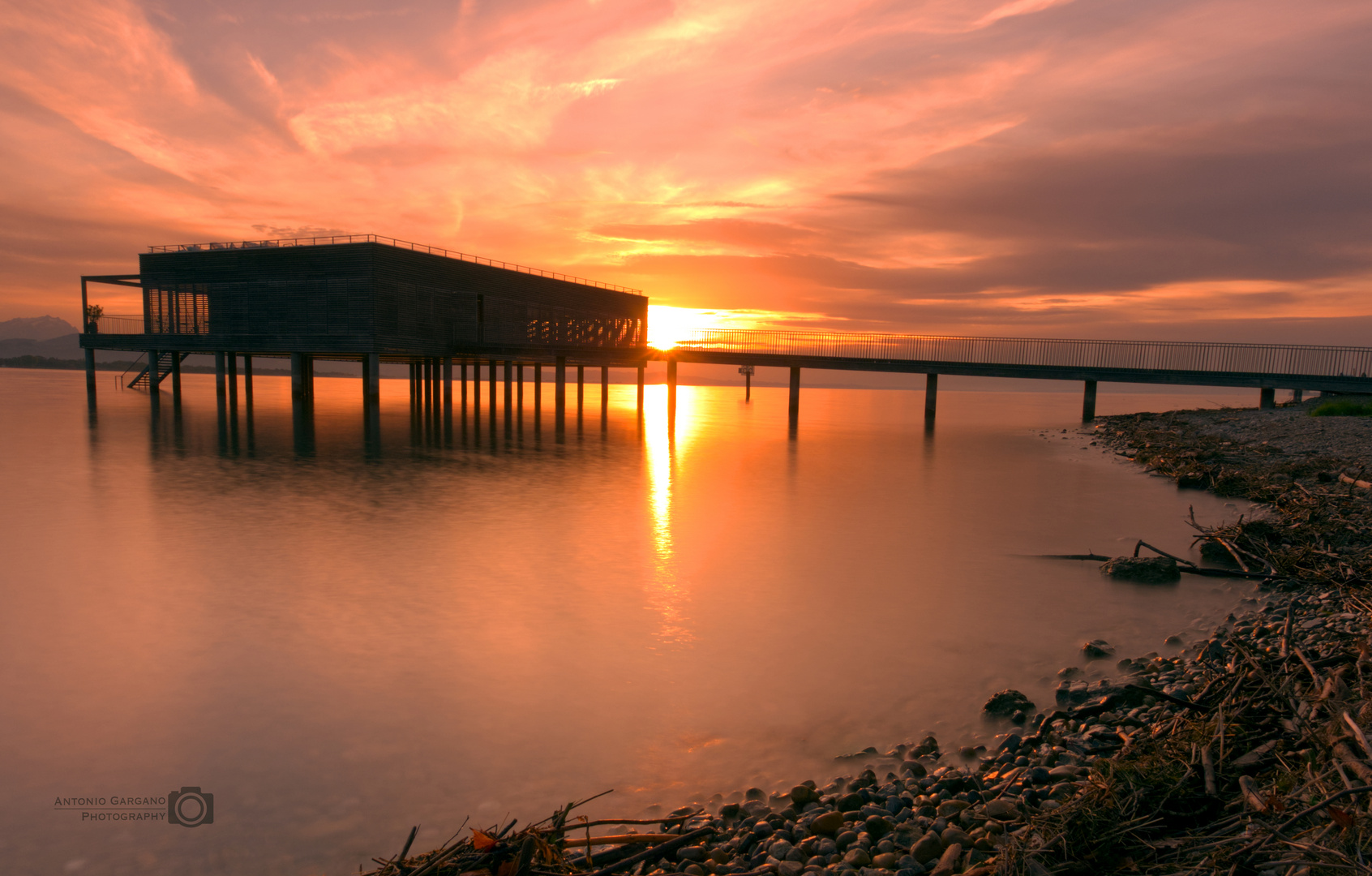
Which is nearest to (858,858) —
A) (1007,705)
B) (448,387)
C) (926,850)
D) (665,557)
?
(926,850)

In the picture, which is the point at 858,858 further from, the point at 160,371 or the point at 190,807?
the point at 160,371

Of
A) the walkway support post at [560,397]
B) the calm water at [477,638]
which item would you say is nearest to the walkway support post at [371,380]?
the walkway support post at [560,397]

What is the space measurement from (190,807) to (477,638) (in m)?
3.48

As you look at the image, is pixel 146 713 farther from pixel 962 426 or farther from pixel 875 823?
pixel 962 426

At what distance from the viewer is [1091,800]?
13.5 feet

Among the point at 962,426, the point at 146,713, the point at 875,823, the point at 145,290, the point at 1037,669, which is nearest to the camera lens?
the point at 875,823

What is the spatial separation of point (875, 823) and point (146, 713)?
6.06m

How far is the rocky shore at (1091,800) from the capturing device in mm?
3709

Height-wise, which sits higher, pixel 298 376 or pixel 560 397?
pixel 298 376

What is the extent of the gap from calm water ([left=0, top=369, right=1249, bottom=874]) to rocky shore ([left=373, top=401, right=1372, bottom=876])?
0.47 meters

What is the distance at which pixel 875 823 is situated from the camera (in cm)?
448

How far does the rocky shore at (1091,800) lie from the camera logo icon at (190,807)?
150 cm

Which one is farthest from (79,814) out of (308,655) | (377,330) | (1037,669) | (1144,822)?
(377,330)

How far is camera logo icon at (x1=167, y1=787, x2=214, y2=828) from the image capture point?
15.3 feet
